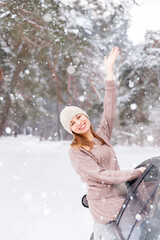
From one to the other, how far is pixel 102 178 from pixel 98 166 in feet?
0.41

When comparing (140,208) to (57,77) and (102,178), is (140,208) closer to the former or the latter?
(102,178)

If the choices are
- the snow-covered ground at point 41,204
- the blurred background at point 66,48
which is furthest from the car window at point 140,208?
the blurred background at point 66,48

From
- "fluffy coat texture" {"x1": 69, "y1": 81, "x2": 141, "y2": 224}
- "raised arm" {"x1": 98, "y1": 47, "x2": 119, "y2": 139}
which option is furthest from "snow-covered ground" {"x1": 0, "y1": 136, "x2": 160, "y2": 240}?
"fluffy coat texture" {"x1": 69, "y1": 81, "x2": 141, "y2": 224}

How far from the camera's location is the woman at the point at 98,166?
252 centimetres

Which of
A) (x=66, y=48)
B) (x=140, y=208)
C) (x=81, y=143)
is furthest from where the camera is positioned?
(x=66, y=48)

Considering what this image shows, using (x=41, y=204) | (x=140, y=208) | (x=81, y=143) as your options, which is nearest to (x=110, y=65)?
(x=81, y=143)

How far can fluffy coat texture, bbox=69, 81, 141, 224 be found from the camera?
8.22ft

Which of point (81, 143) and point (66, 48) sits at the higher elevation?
point (81, 143)

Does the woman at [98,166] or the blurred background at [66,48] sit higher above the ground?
the woman at [98,166]

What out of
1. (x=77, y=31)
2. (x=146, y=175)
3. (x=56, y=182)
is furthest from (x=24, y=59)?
(x=146, y=175)

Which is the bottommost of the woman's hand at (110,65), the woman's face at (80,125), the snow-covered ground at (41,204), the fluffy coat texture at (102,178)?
the snow-covered ground at (41,204)

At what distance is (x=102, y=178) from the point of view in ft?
8.32

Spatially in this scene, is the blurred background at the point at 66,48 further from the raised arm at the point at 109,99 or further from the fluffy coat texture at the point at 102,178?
the fluffy coat texture at the point at 102,178

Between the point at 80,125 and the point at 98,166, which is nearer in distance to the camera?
the point at 98,166
